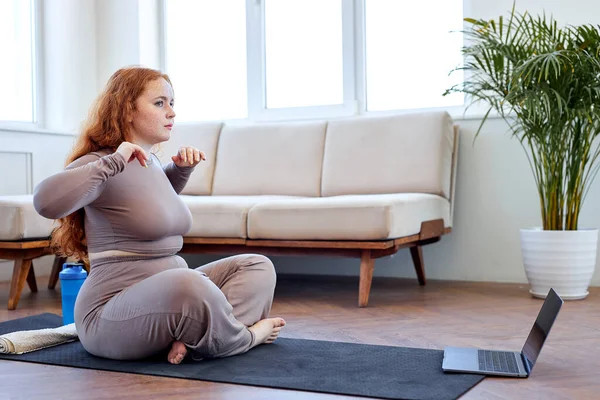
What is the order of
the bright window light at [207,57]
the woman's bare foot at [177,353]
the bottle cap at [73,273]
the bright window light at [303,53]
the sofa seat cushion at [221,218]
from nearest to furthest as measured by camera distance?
the woman's bare foot at [177,353] → the bottle cap at [73,273] → the sofa seat cushion at [221,218] → the bright window light at [303,53] → the bright window light at [207,57]

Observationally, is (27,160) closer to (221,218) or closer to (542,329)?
(221,218)

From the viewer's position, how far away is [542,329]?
2.05m

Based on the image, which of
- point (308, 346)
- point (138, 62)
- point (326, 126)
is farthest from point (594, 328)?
point (138, 62)

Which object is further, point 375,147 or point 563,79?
point 375,147

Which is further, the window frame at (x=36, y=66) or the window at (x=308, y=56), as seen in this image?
the window frame at (x=36, y=66)

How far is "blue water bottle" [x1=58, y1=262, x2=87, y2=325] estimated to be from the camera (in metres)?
2.84

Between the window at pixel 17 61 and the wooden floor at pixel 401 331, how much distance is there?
111 cm

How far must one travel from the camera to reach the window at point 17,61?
15.2 ft

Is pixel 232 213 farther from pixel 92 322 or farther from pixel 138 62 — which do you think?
pixel 138 62

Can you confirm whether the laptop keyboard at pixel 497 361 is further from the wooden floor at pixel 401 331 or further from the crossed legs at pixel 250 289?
the crossed legs at pixel 250 289

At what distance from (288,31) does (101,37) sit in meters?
1.33

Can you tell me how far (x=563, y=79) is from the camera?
333cm

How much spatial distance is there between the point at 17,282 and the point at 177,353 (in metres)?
1.59

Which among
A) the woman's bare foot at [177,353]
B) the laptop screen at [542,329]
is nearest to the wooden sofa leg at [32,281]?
the woman's bare foot at [177,353]
